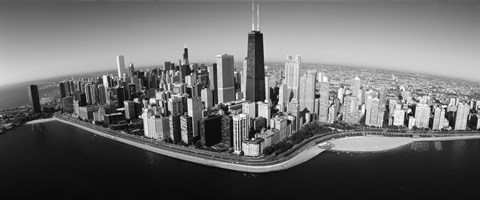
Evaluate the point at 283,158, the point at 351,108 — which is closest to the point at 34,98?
the point at 283,158

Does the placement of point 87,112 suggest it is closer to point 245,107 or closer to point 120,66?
point 120,66

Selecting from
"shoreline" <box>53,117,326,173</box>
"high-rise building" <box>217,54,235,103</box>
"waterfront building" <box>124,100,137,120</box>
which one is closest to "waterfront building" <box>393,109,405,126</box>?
"shoreline" <box>53,117,326,173</box>

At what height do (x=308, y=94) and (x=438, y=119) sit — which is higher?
(x=308, y=94)

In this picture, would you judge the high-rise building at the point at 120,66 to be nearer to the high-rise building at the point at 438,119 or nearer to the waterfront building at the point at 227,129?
the waterfront building at the point at 227,129

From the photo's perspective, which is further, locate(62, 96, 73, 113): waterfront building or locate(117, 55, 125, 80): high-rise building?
locate(117, 55, 125, 80): high-rise building

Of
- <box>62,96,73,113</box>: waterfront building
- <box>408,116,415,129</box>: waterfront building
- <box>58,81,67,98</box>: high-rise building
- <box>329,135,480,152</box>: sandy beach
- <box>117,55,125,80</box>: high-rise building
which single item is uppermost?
<box>117,55,125,80</box>: high-rise building

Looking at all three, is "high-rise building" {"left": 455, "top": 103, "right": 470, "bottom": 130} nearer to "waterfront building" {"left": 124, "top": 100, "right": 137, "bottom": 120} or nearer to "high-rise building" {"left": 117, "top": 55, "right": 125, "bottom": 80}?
"waterfront building" {"left": 124, "top": 100, "right": 137, "bottom": 120}

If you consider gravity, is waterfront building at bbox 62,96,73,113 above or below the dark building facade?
below

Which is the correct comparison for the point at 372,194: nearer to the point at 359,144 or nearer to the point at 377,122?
the point at 359,144
